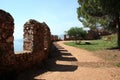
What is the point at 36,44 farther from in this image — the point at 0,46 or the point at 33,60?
the point at 0,46

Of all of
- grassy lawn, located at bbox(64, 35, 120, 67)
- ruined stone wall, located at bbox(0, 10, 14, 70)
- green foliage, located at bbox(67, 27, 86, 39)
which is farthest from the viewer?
green foliage, located at bbox(67, 27, 86, 39)

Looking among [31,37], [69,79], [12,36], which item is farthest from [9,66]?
[31,37]

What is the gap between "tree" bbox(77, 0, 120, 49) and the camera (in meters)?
22.6

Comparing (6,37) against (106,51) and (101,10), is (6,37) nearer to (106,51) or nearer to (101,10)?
(106,51)

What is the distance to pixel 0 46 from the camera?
928cm

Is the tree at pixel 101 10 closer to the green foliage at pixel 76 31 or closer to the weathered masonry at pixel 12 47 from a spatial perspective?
the weathered masonry at pixel 12 47

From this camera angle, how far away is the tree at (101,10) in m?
22.6

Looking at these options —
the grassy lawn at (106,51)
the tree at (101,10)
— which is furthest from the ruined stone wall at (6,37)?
the tree at (101,10)

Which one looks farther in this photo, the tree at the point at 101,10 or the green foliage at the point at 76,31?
the green foliage at the point at 76,31

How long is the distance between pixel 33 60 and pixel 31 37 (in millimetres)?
1502

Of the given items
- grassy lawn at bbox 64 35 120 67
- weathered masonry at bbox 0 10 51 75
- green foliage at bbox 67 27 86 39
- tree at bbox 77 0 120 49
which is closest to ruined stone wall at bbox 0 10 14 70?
weathered masonry at bbox 0 10 51 75

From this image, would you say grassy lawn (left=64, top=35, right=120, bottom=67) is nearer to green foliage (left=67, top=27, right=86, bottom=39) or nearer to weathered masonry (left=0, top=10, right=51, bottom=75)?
weathered masonry (left=0, top=10, right=51, bottom=75)

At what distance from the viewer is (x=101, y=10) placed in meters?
23.6

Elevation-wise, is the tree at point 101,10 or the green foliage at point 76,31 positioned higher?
the tree at point 101,10
